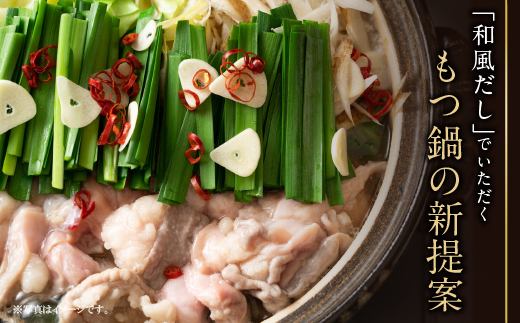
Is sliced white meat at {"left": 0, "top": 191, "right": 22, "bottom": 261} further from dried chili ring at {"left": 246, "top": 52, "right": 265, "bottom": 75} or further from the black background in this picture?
the black background

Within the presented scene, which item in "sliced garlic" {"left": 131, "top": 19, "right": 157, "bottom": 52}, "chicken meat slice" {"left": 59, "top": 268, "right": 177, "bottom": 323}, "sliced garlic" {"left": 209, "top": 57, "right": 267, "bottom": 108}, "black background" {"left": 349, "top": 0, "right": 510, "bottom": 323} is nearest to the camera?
"chicken meat slice" {"left": 59, "top": 268, "right": 177, "bottom": 323}

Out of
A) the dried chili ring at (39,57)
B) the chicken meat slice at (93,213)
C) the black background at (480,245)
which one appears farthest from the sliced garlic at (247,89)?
the black background at (480,245)

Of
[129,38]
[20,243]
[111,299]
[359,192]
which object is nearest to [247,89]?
[129,38]

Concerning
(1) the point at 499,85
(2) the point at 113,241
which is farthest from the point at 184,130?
(1) the point at 499,85

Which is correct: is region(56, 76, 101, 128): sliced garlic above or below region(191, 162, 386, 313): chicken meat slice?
above

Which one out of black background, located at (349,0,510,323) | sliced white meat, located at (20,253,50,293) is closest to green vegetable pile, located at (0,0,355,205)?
sliced white meat, located at (20,253,50,293)

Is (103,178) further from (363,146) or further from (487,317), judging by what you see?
(487,317)
